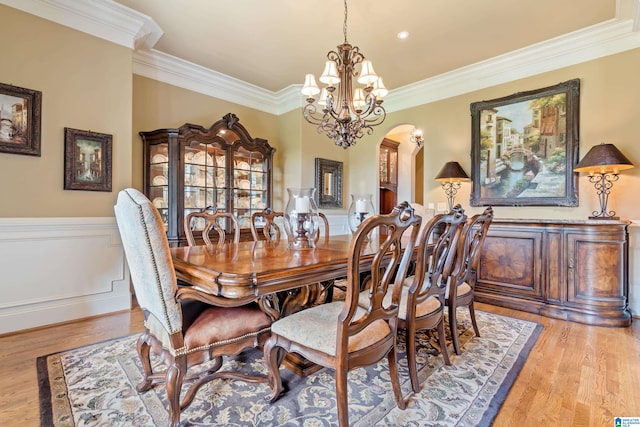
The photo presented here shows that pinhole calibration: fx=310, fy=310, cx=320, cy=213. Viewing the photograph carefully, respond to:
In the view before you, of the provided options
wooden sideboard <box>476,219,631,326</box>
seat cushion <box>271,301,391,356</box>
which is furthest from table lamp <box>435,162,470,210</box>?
seat cushion <box>271,301,391,356</box>

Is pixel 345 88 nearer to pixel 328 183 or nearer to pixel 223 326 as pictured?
pixel 223 326

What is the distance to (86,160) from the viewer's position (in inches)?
109

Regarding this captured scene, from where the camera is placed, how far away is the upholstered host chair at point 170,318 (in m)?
1.28

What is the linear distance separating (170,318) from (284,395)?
2.45 ft

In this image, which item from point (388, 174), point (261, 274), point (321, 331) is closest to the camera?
point (261, 274)

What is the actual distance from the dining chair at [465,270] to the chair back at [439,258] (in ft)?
0.19

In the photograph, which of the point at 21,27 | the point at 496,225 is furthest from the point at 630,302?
the point at 21,27

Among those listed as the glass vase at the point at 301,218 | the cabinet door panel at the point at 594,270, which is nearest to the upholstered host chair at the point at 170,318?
the glass vase at the point at 301,218

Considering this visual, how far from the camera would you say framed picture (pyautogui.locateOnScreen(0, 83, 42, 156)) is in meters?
2.39

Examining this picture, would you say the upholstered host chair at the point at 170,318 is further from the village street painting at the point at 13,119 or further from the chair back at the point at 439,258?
the village street painting at the point at 13,119

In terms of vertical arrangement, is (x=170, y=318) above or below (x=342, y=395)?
above

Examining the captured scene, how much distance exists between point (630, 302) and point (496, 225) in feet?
4.37

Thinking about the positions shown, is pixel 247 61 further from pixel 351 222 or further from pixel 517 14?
pixel 517 14

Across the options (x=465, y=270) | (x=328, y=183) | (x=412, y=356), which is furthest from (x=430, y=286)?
(x=328, y=183)
